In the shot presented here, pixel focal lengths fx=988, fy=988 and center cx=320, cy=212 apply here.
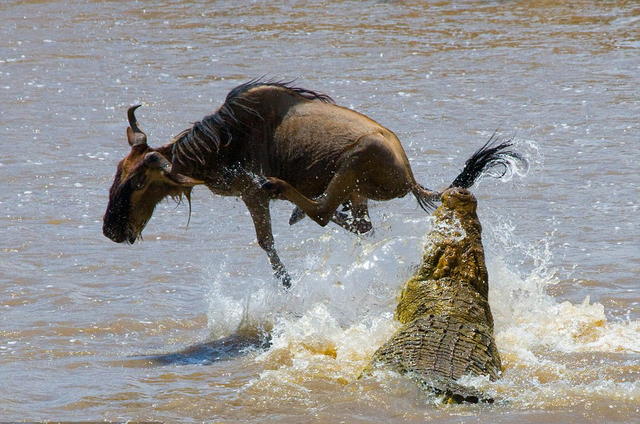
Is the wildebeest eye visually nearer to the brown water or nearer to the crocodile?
the brown water

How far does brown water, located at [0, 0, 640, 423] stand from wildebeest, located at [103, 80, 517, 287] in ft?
1.66

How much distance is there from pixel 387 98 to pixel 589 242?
5.66 meters

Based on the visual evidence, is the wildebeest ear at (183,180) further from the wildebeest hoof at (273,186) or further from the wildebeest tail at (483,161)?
the wildebeest tail at (483,161)

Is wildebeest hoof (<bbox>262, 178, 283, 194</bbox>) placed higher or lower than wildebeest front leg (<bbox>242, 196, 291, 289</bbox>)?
higher

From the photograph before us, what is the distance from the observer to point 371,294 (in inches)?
256

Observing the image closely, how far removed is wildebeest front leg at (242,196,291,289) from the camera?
675 cm

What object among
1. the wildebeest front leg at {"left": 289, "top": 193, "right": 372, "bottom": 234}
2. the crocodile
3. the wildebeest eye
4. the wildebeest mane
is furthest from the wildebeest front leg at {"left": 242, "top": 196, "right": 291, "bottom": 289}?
the crocodile

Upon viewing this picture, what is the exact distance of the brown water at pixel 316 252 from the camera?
518 cm

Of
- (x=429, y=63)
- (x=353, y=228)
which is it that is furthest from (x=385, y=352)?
(x=429, y=63)

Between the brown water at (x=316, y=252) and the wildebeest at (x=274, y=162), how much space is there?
0.51 metres

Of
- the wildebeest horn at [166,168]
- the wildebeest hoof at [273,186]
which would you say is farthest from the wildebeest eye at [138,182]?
the wildebeest hoof at [273,186]

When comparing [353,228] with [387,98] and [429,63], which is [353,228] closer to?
[387,98]

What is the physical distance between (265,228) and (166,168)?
32.4 inches

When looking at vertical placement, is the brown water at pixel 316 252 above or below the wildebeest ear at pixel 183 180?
below
